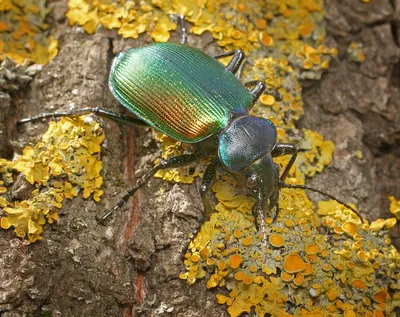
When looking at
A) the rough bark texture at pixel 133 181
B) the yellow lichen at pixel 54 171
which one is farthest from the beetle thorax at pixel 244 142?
the yellow lichen at pixel 54 171

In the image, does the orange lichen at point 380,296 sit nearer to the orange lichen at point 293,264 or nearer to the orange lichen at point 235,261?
the orange lichen at point 293,264

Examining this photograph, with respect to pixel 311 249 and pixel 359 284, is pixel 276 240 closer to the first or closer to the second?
pixel 311 249

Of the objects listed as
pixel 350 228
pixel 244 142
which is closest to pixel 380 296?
pixel 350 228

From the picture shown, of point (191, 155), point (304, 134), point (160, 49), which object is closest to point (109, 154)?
point (191, 155)

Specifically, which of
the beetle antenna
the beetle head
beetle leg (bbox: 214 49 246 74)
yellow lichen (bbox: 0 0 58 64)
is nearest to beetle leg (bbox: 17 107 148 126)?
yellow lichen (bbox: 0 0 58 64)

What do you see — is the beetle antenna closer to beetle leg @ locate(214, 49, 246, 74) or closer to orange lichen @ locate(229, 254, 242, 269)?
orange lichen @ locate(229, 254, 242, 269)

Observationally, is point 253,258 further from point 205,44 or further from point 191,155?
point 205,44
